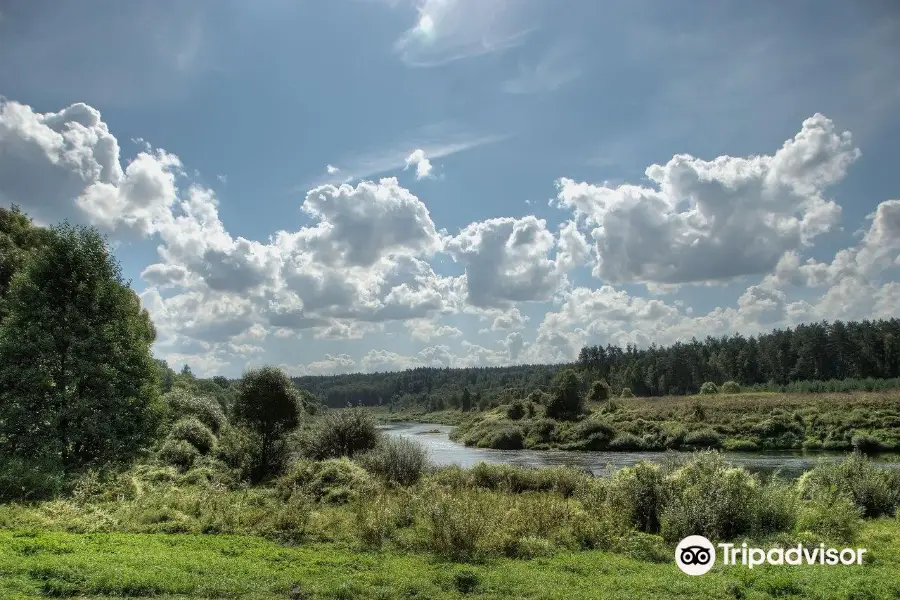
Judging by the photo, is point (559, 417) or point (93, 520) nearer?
point (93, 520)

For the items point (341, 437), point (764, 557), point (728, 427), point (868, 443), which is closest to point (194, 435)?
point (341, 437)

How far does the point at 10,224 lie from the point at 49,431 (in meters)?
13.7

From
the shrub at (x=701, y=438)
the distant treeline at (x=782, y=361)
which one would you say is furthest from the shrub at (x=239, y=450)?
the distant treeline at (x=782, y=361)

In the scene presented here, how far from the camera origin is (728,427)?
5444 centimetres

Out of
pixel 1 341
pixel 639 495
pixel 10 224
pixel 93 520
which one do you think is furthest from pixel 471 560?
pixel 10 224

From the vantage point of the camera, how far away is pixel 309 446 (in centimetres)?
2836

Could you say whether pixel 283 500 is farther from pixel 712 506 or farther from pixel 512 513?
pixel 712 506

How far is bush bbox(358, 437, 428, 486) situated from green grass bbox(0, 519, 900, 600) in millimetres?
9890

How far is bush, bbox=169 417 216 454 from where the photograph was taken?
2734 centimetres

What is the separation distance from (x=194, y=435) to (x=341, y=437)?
22.8 ft

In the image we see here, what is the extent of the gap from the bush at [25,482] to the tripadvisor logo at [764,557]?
664 inches

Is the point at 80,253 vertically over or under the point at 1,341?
over

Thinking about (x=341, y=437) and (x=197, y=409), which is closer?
(x=341, y=437)

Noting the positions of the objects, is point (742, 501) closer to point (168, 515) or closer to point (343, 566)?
point (343, 566)
